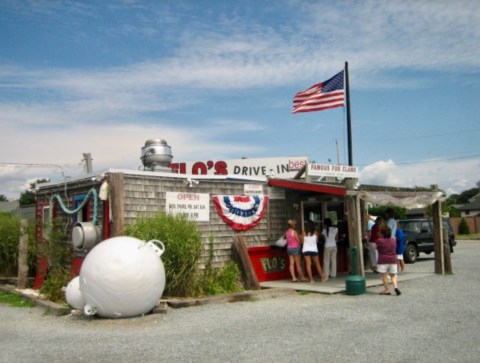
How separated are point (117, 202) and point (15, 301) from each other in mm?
3665

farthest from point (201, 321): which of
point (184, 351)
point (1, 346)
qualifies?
point (1, 346)

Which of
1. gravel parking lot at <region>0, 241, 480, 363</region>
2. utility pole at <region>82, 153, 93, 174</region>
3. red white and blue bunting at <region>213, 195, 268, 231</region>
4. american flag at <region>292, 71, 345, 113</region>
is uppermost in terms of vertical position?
american flag at <region>292, 71, 345, 113</region>

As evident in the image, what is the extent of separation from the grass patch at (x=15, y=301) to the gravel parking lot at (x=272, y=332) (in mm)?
532

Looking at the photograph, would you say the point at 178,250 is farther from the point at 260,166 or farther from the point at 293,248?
the point at 260,166

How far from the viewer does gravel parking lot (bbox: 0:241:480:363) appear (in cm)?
655

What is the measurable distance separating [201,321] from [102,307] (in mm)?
1694

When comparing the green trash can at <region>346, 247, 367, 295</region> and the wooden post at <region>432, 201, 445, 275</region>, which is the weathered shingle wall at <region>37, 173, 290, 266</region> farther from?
the wooden post at <region>432, 201, 445, 275</region>

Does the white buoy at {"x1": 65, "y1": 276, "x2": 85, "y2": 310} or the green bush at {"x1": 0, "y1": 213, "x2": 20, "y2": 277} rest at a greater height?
the green bush at {"x1": 0, "y1": 213, "x2": 20, "y2": 277}

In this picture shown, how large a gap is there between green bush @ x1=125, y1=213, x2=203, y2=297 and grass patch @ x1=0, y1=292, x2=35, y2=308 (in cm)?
295

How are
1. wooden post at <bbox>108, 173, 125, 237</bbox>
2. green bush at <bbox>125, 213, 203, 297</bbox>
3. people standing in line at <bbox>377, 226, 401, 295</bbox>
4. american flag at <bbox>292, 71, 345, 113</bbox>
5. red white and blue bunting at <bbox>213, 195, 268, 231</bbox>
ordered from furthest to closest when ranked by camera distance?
american flag at <bbox>292, 71, 345, 113</bbox>, red white and blue bunting at <bbox>213, 195, 268, 231</bbox>, people standing in line at <bbox>377, 226, 401, 295</bbox>, wooden post at <bbox>108, 173, 125, 237</bbox>, green bush at <bbox>125, 213, 203, 297</bbox>

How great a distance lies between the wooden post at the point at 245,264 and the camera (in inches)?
482

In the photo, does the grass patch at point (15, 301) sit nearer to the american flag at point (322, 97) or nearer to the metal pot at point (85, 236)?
the metal pot at point (85, 236)

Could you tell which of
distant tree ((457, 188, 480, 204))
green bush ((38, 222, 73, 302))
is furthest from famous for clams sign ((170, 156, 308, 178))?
distant tree ((457, 188, 480, 204))

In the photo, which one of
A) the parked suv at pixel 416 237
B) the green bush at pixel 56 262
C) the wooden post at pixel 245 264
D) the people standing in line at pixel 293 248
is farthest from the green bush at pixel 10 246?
the parked suv at pixel 416 237
